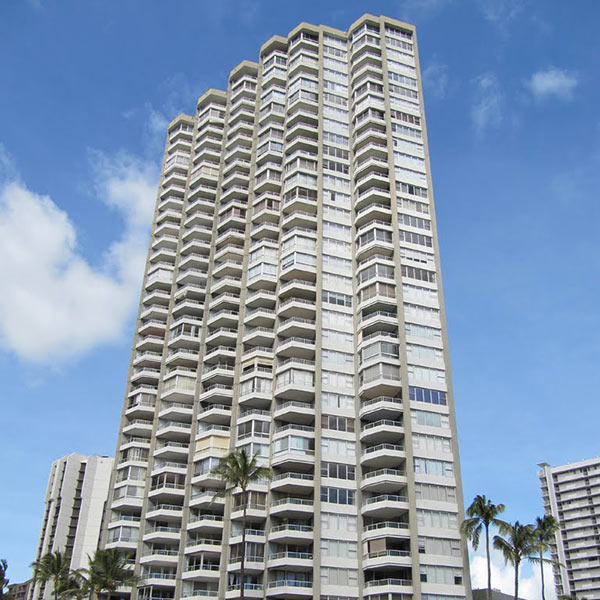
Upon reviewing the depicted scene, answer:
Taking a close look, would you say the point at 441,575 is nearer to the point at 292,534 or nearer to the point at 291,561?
the point at 291,561

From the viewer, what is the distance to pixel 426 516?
246 feet

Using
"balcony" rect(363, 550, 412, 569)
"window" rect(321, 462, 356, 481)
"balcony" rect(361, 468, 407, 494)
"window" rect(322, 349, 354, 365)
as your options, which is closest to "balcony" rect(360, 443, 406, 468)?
"balcony" rect(361, 468, 407, 494)

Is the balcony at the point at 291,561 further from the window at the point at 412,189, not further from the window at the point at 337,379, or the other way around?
the window at the point at 412,189

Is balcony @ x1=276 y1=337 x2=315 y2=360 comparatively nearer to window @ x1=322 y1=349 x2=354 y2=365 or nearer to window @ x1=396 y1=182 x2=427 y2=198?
window @ x1=322 y1=349 x2=354 y2=365

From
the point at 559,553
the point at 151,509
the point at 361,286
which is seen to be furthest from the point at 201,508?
the point at 559,553

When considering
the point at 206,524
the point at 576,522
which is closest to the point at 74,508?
the point at 206,524

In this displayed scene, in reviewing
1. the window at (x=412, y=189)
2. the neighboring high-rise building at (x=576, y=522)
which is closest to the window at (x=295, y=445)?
the window at (x=412, y=189)

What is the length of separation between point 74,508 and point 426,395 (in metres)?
119

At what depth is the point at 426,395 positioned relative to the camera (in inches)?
3282

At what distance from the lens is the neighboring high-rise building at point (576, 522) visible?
171625mm

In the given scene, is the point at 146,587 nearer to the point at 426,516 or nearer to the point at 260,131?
the point at 426,516

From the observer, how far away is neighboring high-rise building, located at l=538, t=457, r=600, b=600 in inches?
6757

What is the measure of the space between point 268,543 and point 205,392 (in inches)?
1047

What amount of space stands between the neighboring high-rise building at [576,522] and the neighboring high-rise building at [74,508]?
112519 millimetres
